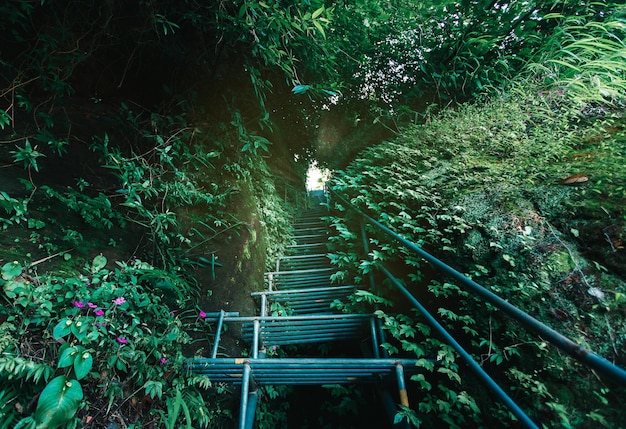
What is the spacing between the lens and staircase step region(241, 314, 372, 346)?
2.47 m

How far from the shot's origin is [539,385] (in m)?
1.25

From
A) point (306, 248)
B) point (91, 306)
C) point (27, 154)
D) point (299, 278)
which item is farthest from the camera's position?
point (306, 248)

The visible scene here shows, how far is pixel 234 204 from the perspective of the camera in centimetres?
302

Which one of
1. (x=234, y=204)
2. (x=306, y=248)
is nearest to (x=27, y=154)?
(x=234, y=204)

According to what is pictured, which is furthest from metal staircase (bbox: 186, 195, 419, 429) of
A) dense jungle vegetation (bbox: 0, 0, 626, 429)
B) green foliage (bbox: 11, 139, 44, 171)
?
green foliage (bbox: 11, 139, 44, 171)

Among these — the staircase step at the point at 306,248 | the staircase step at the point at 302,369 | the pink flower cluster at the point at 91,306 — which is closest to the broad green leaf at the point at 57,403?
the pink flower cluster at the point at 91,306

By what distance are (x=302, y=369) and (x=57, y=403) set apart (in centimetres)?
134

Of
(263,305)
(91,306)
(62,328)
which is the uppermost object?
(263,305)

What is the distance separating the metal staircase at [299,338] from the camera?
1860mm

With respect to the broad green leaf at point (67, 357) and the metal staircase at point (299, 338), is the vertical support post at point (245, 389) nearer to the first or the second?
the metal staircase at point (299, 338)

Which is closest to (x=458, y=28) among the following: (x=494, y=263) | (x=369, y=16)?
(x=369, y=16)

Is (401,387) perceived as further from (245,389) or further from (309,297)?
(309,297)

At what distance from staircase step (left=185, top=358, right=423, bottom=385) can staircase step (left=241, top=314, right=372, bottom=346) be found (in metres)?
0.47

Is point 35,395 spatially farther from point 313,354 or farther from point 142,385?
point 313,354
